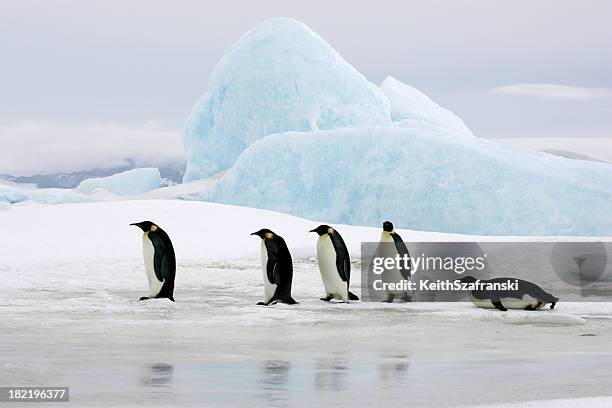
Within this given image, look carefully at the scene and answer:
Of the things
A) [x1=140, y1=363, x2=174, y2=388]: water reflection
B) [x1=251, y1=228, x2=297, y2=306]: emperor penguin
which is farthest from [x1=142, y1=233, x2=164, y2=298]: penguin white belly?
[x1=140, y1=363, x2=174, y2=388]: water reflection

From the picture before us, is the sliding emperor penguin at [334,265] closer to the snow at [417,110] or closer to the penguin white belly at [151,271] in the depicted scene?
the penguin white belly at [151,271]

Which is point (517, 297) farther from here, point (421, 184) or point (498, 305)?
point (421, 184)

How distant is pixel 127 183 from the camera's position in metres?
51.0

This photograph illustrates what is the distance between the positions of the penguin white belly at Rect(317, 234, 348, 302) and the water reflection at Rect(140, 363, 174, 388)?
5459 millimetres

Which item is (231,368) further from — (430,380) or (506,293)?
(506,293)

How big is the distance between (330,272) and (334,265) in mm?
96

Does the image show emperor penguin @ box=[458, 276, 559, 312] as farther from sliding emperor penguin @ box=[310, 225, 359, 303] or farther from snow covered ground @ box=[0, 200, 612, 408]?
sliding emperor penguin @ box=[310, 225, 359, 303]

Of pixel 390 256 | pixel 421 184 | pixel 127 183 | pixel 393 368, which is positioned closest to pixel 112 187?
pixel 127 183

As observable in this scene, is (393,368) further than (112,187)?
No

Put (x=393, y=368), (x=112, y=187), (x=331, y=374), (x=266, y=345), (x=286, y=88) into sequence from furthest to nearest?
1. (x=112, y=187)
2. (x=286, y=88)
3. (x=266, y=345)
4. (x=393, y=368)
5. (x=331, y=374)

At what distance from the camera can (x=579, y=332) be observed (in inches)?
334

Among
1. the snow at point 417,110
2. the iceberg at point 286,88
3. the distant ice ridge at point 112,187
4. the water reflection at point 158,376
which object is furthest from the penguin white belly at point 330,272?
the distant ice ridge at point 112,187

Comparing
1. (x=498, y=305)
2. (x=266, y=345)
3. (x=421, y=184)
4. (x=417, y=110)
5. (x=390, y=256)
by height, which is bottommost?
(x=266, y=345)

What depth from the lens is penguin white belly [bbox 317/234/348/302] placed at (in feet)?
36.9
